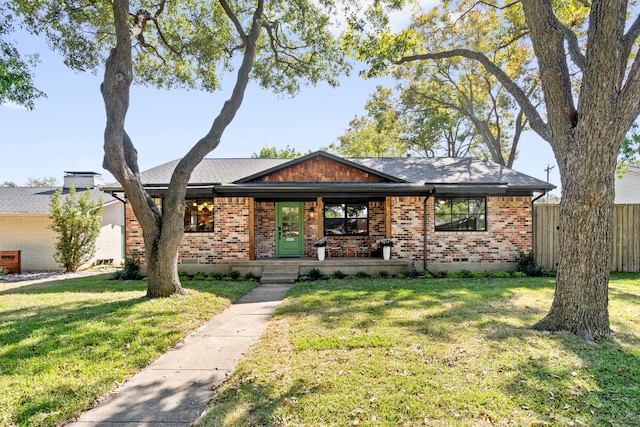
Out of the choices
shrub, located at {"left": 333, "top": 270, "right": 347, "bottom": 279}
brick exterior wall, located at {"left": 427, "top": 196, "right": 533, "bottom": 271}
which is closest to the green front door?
shrub, located at {"left": 333, "top": 270, "right": 347, "bottom": 279}

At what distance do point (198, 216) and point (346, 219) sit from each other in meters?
5.48

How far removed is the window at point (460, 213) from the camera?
11766 millimetres

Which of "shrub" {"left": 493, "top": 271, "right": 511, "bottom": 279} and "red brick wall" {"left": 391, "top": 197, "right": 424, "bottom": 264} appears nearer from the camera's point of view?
"shrub" {"left": 493, "top": 271, "right": 511, "bottom": 279}

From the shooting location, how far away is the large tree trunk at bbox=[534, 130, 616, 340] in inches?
182

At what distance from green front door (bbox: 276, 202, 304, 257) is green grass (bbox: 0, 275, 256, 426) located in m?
4.07

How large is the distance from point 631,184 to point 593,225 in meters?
19.8

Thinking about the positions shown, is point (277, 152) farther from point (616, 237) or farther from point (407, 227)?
point (616, 237)

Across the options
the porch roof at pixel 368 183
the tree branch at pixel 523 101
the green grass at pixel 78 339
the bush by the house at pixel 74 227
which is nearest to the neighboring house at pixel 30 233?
the bush by the house at pixel 74 227

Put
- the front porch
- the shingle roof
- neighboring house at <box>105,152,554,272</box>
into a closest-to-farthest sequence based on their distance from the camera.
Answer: the front porch < neighboring house at <box>105,152,554,272</box> < the shingle roof

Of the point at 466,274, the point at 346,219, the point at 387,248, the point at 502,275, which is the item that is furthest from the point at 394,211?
the point at 502,275

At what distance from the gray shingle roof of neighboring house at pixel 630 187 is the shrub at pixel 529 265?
40.0 feet

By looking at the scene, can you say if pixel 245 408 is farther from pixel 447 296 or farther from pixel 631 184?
pixel 631 184

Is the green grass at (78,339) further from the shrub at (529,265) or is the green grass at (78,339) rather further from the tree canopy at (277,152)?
the tree canopy at (277,152)

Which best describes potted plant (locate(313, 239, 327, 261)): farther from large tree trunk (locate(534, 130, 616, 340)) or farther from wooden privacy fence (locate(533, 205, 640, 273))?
large tree trunk (locate(534, 130, 616, 340))
